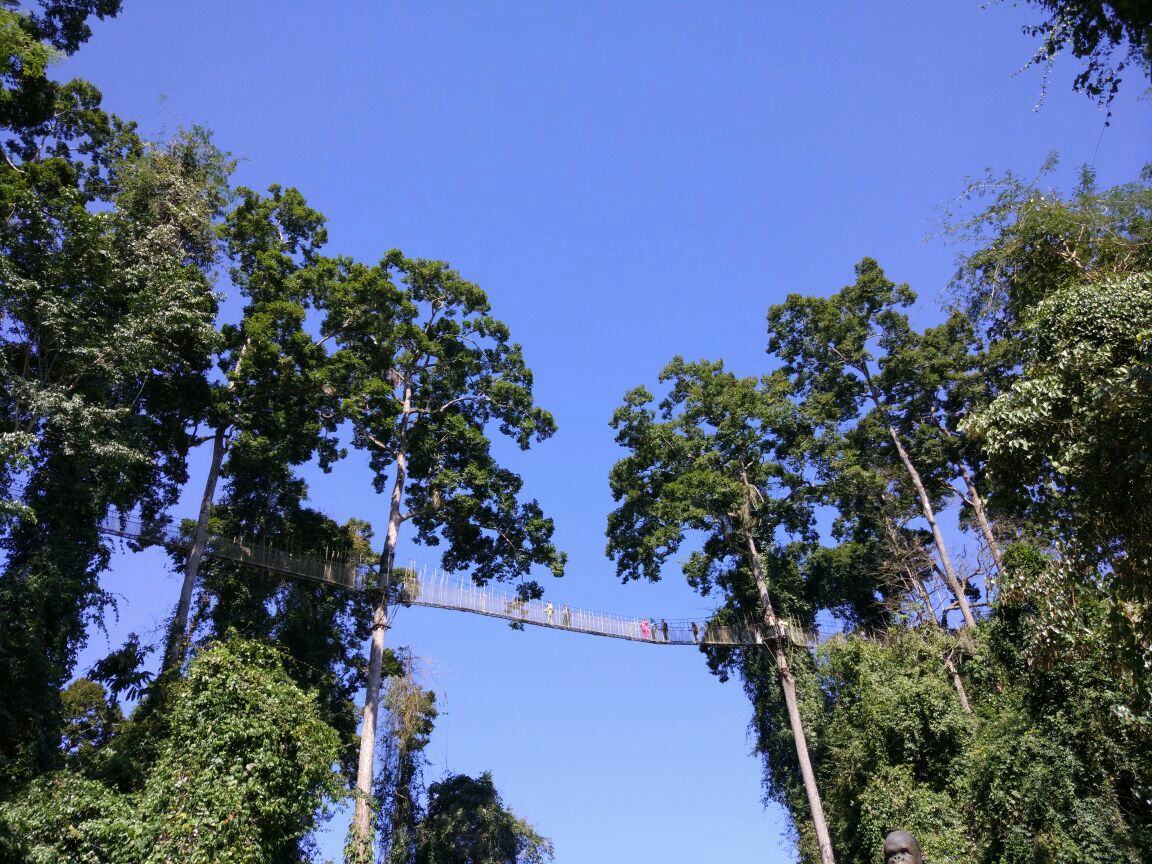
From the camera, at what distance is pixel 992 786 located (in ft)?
40.0

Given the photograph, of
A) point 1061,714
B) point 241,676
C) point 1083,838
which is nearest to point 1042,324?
point 1061,714

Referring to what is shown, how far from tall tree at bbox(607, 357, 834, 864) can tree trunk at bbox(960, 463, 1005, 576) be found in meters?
3.99

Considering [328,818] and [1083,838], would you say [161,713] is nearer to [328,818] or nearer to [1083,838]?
[328,818]

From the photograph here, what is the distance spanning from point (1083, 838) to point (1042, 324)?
23.7 ft

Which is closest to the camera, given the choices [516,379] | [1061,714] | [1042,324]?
[1042,324]

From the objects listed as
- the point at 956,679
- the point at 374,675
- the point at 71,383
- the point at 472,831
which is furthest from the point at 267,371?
the point at 956,679

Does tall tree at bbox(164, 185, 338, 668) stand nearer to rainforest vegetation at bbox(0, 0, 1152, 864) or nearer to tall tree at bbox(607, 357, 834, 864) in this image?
rainforest vegetation at bbox(0, 0, 1152, 864)

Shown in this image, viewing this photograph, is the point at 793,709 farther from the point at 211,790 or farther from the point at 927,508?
the point at 211,790

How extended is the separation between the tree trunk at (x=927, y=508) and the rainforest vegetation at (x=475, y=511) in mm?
150

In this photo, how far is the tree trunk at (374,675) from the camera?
1116 centimetres

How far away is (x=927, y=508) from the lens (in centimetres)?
1889

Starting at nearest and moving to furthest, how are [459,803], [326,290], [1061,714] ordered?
[1061,714] → [326,290] → [459,803]

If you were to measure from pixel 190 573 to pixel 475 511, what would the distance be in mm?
5522

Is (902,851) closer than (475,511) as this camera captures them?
Yes
